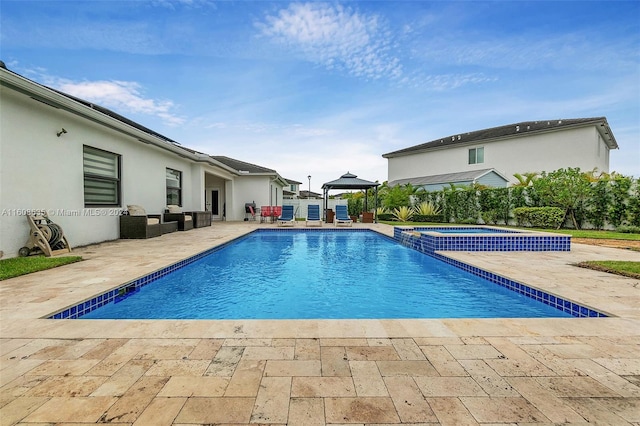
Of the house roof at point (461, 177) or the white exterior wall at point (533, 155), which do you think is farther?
the house roof at point (461, 177)

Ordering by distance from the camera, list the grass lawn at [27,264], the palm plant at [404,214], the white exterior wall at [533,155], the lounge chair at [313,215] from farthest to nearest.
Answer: the white exterior wall at [533,155], the palm plant at [404,214], the lounge chair at [313,215], the grass lawn at [27,264]

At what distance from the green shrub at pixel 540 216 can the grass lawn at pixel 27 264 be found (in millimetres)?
17374

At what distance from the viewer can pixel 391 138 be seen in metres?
26.8

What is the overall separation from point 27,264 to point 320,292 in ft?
17.2

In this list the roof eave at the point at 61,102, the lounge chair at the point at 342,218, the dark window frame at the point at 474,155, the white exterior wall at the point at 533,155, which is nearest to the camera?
the roof eave at the point at 61,102

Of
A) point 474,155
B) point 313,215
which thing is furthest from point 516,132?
point 313,215

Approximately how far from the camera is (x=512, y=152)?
75.8ft

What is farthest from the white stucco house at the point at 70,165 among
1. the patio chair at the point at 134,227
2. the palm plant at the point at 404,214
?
the palm plant at the point at 404,214

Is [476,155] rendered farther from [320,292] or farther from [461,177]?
[320,292]

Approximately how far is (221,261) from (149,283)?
244 centimetres

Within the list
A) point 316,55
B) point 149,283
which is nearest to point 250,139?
point 316,55

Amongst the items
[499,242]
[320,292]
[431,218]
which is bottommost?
[320,292]

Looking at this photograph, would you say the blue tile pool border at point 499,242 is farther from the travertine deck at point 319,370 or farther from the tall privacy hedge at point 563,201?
the tall privacy hedge at point 563,201

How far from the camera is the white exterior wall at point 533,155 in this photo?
20.2 metres
